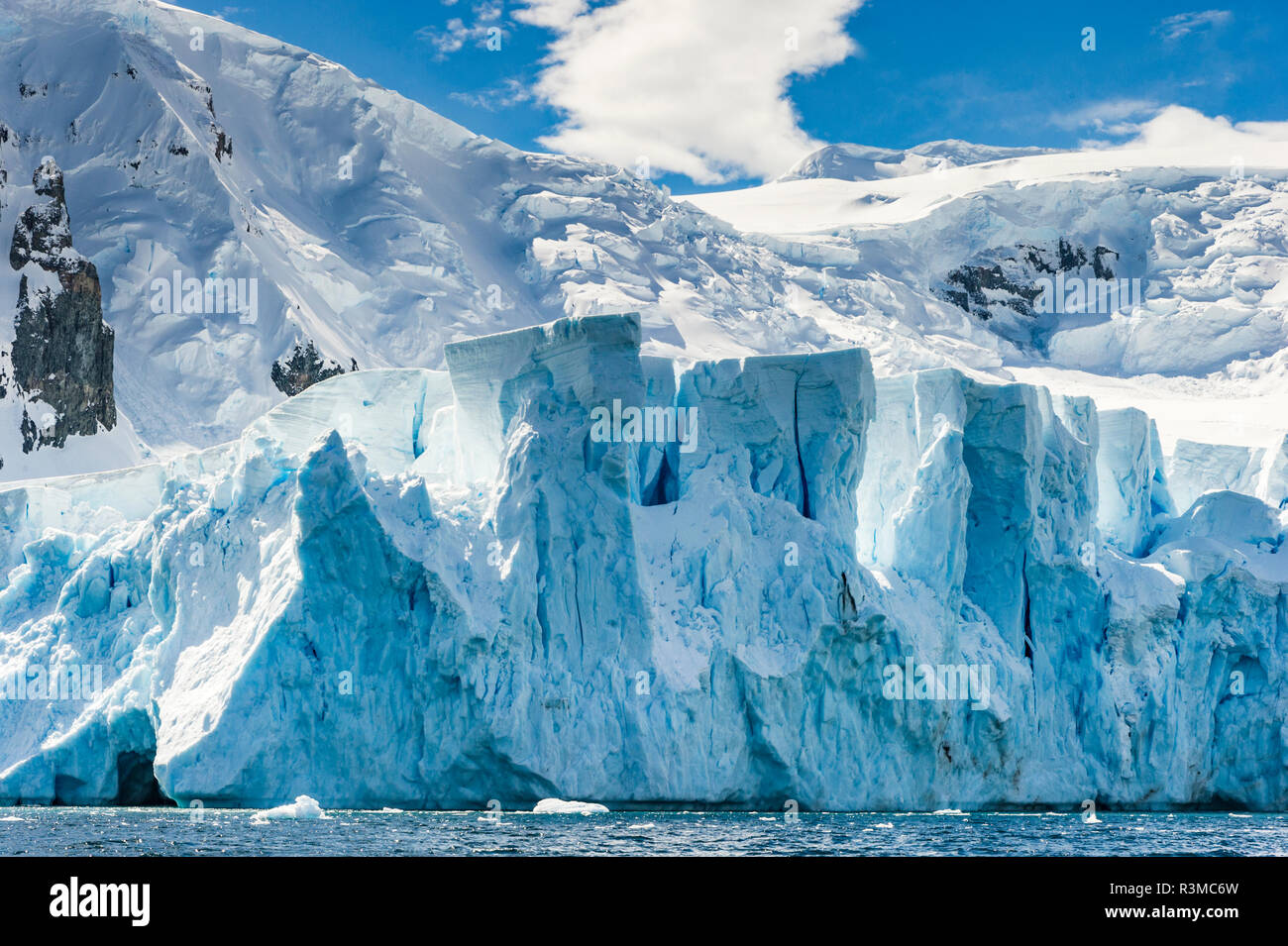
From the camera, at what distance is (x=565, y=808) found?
19.8 m

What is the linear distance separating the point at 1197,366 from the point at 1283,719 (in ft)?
102

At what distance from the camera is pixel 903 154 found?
8388cm

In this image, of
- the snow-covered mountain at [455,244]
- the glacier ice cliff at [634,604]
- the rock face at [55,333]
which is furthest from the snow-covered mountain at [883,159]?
the glacier ice cliff at [634,604]

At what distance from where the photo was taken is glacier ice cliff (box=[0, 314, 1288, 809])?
20.0 metres

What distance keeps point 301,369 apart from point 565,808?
2555 cm

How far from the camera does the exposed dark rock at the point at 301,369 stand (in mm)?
42344

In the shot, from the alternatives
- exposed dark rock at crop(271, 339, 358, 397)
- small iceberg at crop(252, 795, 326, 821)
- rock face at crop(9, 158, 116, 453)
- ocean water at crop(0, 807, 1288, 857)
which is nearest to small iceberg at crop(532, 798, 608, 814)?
ocean water at crop(0, 807, 1288, 857)

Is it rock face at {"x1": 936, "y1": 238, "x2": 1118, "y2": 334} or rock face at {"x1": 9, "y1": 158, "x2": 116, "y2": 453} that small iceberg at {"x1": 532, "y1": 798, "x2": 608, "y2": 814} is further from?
rock face at {"x1": 936, "y1": 238, "x2": 1118, "y2": 334}

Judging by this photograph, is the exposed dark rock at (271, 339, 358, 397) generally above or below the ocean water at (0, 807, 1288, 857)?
above

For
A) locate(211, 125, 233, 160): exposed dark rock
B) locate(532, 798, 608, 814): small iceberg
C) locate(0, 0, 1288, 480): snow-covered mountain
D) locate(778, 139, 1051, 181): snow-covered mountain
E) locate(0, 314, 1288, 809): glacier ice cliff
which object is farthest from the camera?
locate(778, 139, 1051, 181): snow-covered mountain

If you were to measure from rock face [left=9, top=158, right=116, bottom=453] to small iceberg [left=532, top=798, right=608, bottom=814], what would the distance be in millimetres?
24826

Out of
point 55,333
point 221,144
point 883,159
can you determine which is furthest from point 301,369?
point 883,159

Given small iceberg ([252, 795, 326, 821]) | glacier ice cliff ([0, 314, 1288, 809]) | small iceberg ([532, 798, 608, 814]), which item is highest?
glacier ice cliff ([0, 314, 1288, 809])
